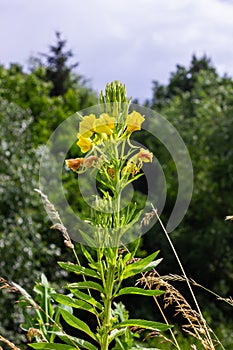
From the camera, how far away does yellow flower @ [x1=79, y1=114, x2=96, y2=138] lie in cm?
107

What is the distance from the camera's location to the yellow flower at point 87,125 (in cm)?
107

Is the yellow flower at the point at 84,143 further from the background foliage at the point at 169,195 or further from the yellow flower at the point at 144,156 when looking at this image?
the background foliage at the point at 169,195

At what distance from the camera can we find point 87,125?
3.52ft

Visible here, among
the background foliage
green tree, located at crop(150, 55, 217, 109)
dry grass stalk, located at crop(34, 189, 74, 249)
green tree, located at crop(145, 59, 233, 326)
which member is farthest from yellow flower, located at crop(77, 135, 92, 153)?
green tree, located at crop(150, 55, 217, 109)

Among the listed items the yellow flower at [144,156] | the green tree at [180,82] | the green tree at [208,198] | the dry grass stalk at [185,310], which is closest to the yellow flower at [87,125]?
the yellow flower at [144,156]

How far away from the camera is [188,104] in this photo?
9312mm

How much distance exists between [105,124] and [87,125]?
39mm

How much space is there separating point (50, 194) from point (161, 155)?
3111 mm

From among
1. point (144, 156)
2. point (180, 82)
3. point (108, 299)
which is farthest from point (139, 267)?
point (180, 82)

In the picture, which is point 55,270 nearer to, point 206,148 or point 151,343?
point 151,343

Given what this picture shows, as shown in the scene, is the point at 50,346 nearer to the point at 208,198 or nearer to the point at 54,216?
the point at 54,216

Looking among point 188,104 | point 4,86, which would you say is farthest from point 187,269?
point 4,86

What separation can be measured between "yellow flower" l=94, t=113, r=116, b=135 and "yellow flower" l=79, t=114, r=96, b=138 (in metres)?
0.01

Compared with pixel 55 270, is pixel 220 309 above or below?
below
